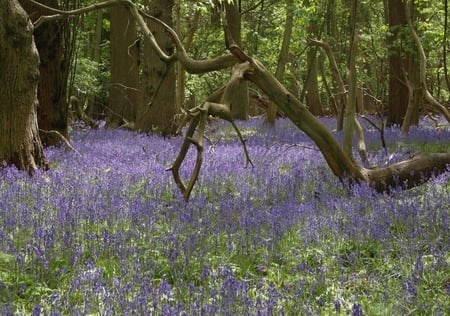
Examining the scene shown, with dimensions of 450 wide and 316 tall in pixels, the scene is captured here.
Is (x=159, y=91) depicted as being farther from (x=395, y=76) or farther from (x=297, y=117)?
(x=297, y=117)

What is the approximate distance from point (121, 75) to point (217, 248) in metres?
13.8

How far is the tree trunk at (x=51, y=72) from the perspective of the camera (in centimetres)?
975

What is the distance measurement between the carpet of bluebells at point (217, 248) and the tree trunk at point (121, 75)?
10.5 metres

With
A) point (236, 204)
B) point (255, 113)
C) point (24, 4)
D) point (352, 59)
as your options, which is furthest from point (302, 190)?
point (255, 113)

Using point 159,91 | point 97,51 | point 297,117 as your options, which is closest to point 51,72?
point 159,91

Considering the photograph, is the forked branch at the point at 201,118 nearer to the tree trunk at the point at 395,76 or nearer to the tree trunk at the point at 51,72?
the tree trunk at the point at 51,72

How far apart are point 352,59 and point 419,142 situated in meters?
4.64

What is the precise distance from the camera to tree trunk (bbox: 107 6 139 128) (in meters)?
17.2

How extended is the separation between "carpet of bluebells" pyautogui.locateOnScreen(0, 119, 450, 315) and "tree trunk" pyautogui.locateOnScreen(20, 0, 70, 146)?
3073mm

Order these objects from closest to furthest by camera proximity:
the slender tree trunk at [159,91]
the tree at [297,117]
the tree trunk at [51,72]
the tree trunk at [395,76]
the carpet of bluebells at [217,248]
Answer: the carpet of bluebells at [217,248]
the tree at [297,117]
the tree trunk at [51,72]
the slender tree trunk at [159,91]
the tree trunk at [395,76]

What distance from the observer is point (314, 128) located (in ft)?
21.1

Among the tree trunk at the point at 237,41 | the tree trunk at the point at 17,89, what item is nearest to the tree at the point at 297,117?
the tree trunk at the point at 17,89

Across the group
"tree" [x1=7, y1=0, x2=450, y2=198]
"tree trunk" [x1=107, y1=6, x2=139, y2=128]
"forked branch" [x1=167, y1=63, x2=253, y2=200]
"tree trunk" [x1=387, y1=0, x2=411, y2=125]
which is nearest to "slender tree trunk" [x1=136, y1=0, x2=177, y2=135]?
"tree trunk" [x1=107, y1=6, x2=139, y2=128]

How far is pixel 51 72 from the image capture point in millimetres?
9812
